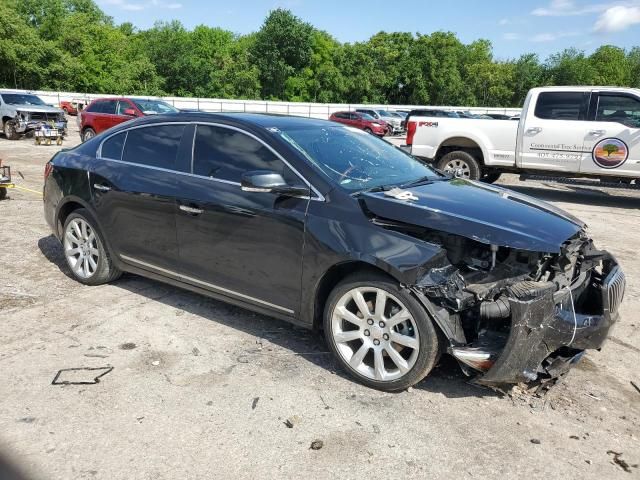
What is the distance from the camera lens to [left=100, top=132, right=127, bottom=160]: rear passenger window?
4906 mm

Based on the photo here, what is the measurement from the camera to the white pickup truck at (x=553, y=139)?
10.1m

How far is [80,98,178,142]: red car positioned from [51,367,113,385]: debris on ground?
47.7 feet

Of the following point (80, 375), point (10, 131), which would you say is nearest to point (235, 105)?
point (10, 131)

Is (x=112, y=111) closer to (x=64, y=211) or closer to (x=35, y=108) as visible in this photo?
(x=35, y=108)

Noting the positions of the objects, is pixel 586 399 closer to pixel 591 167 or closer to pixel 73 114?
pixel 591 167

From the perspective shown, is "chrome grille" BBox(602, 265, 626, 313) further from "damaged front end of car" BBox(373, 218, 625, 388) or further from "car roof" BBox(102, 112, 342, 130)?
"car roof" BBox(102, 112, 342, 130)

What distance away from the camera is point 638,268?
6.27 meters

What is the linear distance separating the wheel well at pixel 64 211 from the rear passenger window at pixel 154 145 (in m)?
0.84

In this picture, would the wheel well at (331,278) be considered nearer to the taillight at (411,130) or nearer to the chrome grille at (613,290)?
the chrome grille at (613,290)

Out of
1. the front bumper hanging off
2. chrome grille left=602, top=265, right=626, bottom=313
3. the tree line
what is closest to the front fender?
the front bumper hanging off

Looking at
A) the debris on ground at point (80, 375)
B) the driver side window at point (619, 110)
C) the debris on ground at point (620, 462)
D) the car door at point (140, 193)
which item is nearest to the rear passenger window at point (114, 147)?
the car door at point (140, 193)

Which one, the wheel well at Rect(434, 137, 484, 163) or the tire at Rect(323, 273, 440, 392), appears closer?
the tire at Rect(323, 273, 440, 392)

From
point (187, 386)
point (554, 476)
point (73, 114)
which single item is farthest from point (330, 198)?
point (73, 114)

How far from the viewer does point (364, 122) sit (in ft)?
107
